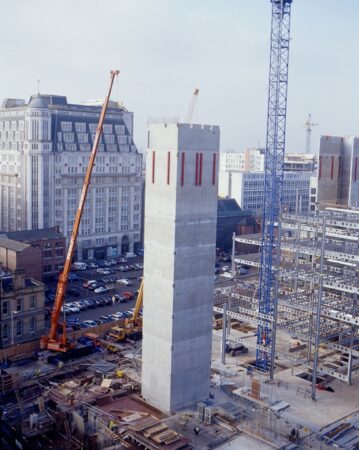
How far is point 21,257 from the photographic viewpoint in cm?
5916

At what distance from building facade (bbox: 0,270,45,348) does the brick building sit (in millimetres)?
12354

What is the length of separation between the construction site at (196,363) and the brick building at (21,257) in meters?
16.6

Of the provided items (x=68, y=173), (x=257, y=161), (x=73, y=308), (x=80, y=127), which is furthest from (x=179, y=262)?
(x=257, y=161)

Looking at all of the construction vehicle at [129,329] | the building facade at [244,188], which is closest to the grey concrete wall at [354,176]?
the construction vehicle at [129,329]

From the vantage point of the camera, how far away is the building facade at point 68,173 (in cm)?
7525

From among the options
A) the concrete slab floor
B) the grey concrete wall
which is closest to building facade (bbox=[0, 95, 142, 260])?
the concrete slab floor

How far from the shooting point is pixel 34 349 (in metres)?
45.3

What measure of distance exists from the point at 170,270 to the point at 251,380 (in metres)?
11.6

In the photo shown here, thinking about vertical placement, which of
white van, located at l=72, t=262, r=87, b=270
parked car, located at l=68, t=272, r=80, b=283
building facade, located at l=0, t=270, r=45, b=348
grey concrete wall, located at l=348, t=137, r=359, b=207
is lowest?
parked car, located at l=68, t=272, r=80, b=283

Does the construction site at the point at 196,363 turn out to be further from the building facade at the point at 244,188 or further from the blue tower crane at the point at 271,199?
the building facade at the point at 244,188

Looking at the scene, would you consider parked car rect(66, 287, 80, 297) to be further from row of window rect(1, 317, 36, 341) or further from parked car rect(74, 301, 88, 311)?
row of window rect(1, 317, 36, 341)

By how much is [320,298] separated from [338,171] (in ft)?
46.3

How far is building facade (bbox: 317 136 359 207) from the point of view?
46.4m

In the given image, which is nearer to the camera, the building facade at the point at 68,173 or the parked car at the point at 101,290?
the parked car at the point at 101,290
